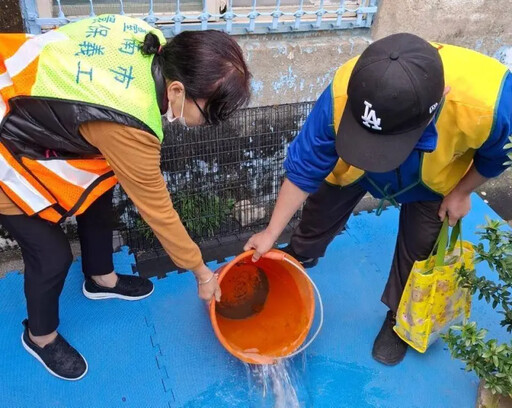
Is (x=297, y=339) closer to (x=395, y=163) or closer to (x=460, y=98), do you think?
(x=395, y=163)

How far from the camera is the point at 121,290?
2648mm

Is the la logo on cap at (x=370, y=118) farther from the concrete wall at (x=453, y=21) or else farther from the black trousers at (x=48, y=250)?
the concrete wall at (x=453, y=21)

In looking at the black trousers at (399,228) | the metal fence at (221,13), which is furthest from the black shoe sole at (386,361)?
the metal fence at (221,13)

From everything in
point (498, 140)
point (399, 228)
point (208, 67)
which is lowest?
point (399, 228)

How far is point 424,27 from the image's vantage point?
352cm

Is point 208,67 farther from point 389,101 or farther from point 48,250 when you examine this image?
point 48,250

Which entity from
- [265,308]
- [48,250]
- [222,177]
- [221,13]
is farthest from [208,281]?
[221,13]

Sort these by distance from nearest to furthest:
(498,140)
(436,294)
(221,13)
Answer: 1. (498,140)
2. (436,294)
3. (221,13)

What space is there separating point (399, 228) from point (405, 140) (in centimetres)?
90

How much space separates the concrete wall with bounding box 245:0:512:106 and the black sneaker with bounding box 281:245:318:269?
1065mm

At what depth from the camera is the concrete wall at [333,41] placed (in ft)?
10.5

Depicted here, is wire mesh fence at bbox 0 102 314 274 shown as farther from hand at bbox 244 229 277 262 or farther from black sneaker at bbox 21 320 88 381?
hand at bbox 244 229 277 262

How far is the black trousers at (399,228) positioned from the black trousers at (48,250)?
987 millimetres

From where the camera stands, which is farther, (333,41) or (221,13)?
(333,41)
